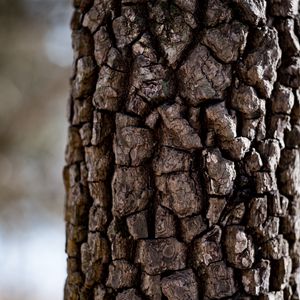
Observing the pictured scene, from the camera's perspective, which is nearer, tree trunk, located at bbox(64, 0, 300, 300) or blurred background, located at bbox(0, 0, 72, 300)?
tree trunk, located at bbox(64, 0, 300, 300)

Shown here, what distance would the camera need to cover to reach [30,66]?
3811 millimetres

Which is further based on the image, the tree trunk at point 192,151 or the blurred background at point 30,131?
the blurred background at point 30,131

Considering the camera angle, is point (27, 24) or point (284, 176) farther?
point (27, 24)

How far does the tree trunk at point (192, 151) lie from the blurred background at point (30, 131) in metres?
2.23

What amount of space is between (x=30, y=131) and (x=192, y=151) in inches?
130

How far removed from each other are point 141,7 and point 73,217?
441 millimetres

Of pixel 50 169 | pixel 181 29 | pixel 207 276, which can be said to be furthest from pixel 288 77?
pixel 50 169

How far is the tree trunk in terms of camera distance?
0.90 meters

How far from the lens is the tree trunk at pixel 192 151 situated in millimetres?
899

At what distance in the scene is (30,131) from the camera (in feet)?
13.3

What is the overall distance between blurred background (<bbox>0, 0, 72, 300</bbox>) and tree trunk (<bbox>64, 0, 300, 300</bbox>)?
2.23 m

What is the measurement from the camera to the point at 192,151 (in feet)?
2.95

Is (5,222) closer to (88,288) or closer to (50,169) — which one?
(50,169)

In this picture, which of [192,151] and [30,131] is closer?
[192,151]
